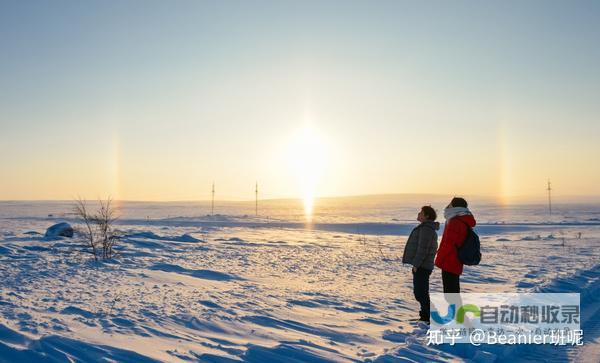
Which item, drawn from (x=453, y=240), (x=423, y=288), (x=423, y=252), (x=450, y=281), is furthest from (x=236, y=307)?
(x=453, y=240)

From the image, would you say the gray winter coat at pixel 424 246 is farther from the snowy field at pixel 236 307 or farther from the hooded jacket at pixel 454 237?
the snowy field at pixel 236 307

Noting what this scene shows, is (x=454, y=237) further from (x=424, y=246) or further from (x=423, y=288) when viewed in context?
(x=423, y=288)

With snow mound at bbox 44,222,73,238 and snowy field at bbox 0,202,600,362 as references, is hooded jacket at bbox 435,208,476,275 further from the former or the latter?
snow mound at bbox 44,222,73,238

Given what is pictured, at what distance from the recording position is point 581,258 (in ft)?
48.1

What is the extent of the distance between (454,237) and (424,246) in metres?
0.45

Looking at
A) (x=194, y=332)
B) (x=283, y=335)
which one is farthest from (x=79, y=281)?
(x=283, y=335)

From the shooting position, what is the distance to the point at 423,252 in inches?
252

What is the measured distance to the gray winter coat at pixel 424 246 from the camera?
6391 millimetres

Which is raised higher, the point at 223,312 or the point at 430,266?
the point at 430,266

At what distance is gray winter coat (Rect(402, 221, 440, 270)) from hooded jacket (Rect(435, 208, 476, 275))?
0.53 feet

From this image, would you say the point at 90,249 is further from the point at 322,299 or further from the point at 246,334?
the point at 246,334

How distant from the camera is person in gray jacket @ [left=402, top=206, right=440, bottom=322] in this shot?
6.39 metres

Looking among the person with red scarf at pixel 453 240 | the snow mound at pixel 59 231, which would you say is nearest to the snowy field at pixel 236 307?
the person with red scarf at pixel 453 240

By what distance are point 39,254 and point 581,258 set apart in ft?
52.4
